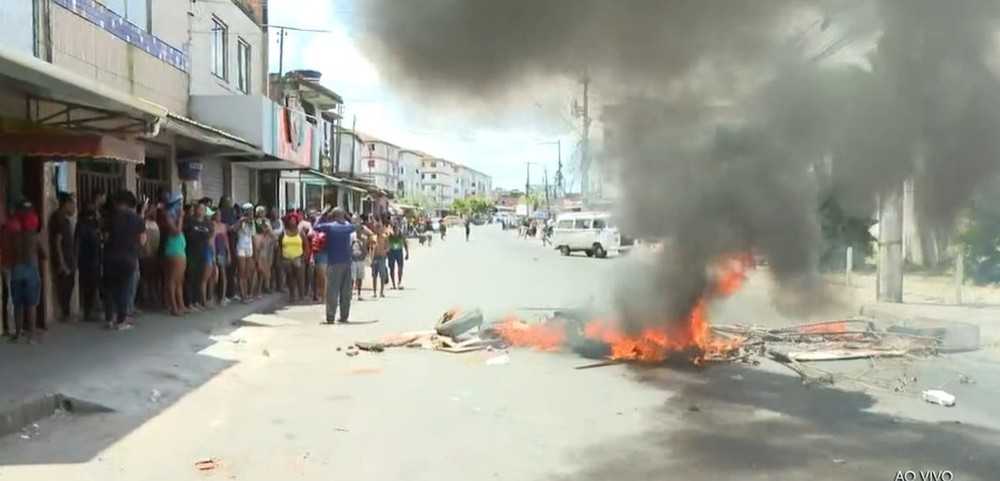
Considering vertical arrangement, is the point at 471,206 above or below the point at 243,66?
below

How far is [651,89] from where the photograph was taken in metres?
6.72

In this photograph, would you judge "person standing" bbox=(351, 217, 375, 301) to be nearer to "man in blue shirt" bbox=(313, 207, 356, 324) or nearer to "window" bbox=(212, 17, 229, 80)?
"man in blue shirt" bbox=(313, 207, 356, 324)

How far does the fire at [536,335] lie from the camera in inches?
345

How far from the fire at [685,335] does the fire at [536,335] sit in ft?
1.18

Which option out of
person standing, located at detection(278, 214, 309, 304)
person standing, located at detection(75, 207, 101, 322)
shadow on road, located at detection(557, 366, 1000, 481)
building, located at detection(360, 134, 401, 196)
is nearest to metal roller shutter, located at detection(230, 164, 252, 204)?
person standing, located at detection(278, 214, 309, 304)

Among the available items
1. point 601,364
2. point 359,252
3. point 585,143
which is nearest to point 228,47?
point 359,252

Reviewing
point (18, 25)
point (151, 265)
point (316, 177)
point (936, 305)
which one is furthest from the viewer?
point (316, 177)

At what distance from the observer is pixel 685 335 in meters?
7.84

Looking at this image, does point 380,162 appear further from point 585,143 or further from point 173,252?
point 585,143

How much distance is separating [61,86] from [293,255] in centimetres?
689

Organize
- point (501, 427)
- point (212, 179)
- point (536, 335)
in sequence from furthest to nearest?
1. point (212, 179)
2. point (536, 335)
3. point (501, 427)

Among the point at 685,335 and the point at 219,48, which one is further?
the point at 219,48

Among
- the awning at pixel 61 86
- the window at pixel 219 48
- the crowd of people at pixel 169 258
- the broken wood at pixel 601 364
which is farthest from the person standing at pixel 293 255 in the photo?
the broken wood at pixel 601 364

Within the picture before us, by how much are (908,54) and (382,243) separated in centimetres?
1087
